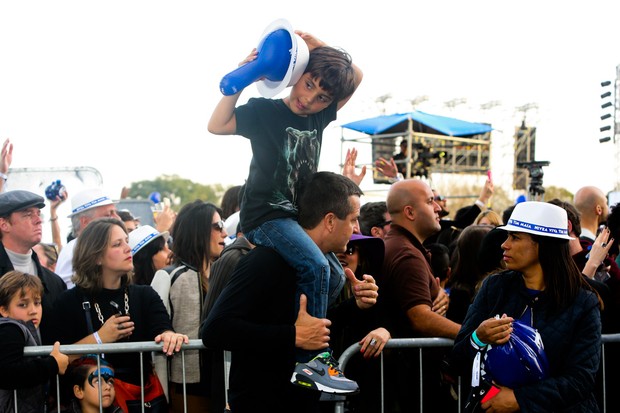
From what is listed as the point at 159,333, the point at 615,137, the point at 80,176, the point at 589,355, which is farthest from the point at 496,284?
the point at 615,137

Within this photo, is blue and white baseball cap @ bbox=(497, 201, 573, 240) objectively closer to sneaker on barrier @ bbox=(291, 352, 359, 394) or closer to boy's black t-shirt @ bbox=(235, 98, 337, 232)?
boy's black t-shirt @ bbox=(235, 98, 337, 232)

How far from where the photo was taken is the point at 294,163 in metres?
3.56

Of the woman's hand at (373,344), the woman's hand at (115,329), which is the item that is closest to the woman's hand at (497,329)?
the woman's hand at (373,344)

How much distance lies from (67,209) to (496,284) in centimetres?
1064

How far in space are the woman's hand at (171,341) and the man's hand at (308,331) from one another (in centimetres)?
113

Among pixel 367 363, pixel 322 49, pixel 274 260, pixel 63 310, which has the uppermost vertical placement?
pixel 322 49

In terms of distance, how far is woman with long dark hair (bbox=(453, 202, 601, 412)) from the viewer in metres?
3.74

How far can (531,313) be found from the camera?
3.94 meters

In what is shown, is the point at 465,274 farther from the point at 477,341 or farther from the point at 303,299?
the point at 303,299

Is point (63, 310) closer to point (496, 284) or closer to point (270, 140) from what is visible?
point (270, 140)

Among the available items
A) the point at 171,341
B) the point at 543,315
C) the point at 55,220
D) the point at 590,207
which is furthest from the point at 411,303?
the point at 55,220

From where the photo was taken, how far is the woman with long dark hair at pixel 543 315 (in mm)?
3736

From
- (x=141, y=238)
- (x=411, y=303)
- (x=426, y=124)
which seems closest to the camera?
(x=411, y=303)

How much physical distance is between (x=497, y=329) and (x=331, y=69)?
144cm
